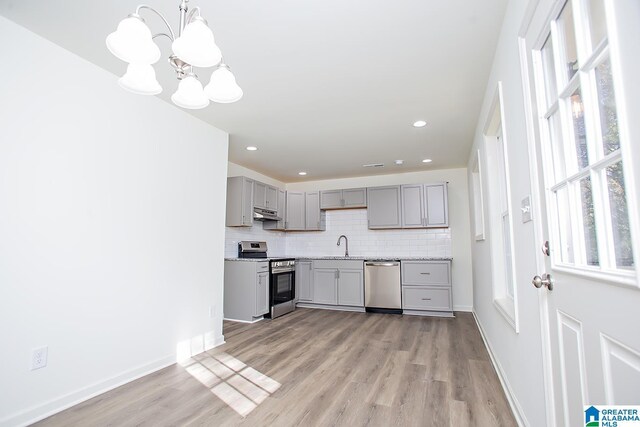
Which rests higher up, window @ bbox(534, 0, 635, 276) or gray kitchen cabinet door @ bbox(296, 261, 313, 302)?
window @ bbox(534, 0, 635, 276)

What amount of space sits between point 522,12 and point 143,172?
2932 millimetres

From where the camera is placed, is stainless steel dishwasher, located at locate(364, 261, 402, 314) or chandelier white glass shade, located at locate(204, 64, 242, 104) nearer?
chandelier white glass shade, located at locate(204, 64, 242, 104)

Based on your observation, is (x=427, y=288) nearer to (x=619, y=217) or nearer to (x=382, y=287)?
(x=382, y=287)

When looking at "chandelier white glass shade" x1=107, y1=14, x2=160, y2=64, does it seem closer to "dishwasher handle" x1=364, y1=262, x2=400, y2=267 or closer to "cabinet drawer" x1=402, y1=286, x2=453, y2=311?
"dishwasher handle" x1=364, y1=262, x2=400, y2=267

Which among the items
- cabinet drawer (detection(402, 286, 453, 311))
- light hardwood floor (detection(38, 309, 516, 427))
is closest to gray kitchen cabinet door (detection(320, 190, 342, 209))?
cabinet drawer (detection(402, 286, 453, 311))

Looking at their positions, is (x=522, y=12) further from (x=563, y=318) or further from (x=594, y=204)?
(x=563, y=318)

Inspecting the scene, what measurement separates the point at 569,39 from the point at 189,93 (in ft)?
5.05

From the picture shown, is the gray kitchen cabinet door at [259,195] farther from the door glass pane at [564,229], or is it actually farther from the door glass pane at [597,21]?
the door glass pane at [597,21]

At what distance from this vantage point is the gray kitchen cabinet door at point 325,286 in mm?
5430

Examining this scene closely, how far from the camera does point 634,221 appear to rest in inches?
29.6

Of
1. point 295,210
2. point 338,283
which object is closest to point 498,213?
point 338,283

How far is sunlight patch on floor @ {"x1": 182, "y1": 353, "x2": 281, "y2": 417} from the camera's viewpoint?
2232 mm

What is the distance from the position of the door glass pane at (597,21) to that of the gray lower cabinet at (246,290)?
4.21 meters

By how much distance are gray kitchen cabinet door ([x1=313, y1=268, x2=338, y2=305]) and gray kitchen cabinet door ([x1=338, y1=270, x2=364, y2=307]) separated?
0.09 metres
